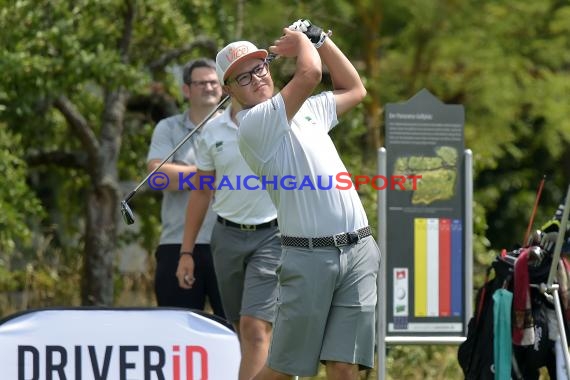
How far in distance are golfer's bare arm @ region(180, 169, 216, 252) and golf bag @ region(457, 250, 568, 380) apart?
1.55 m

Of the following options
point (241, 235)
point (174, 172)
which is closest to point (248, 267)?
point (241, 235)

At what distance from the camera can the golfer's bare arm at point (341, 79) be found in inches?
213

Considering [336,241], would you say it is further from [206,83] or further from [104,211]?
[104,211]

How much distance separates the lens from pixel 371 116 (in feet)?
43.2

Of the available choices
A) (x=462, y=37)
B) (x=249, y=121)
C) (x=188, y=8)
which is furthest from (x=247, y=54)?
(x=462, y=37)

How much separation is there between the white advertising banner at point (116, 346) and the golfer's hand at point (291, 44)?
1375 mm

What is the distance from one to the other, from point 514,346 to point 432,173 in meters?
1.74

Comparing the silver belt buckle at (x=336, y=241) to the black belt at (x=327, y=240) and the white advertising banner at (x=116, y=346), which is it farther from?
the white advertising banner at (x=116, y=346)

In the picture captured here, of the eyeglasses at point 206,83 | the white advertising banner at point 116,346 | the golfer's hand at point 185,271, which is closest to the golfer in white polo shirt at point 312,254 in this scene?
the white advertising banner at point 116,346

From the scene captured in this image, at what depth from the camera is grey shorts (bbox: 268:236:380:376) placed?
4980 mm

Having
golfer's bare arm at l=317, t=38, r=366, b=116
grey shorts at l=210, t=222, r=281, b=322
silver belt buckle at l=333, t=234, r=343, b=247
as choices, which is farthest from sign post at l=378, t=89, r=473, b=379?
silver belt buckle at l=333, t=234, r=343, b=247

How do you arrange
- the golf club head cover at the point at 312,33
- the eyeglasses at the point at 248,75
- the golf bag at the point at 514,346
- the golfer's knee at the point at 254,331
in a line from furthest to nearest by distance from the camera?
the golfer's knee at the point at 254,331, the golf bag at the point at 514,346, the golf club head cover at the point at 312,33, the eyeglasses at the point at 248,75

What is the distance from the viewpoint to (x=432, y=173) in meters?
7.34

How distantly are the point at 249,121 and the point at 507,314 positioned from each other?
5.66ft
